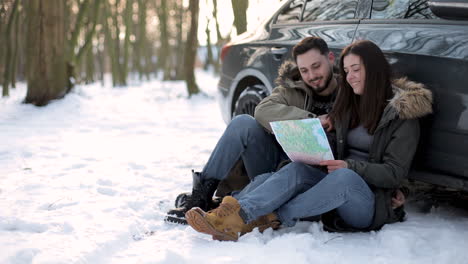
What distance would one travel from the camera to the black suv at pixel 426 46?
3082 millimetres

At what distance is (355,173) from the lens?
306 centimetres

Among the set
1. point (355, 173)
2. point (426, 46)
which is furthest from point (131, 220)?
point (426, 46)

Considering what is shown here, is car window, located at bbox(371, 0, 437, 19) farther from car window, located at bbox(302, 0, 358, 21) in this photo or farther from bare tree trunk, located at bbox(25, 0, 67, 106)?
bare tree trunk, located at bbox(25, 0, 67, 106)

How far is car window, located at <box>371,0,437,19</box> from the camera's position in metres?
3.40

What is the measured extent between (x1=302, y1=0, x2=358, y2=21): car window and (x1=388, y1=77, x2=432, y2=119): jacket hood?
3.35ft

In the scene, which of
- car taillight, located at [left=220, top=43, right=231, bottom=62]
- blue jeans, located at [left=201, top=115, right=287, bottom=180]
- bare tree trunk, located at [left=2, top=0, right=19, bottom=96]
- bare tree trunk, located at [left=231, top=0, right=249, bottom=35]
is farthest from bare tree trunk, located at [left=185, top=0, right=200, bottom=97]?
blue jeans, located at [left=201, top=115, right=287, bottom=180]

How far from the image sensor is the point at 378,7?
3752 millimetres

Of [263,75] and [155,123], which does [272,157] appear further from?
[155,123]

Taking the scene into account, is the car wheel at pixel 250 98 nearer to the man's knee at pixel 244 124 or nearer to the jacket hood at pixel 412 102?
the man's knee at pixel 244 124

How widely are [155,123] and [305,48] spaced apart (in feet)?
18.2

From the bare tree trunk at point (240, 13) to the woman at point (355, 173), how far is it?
4.18 meters

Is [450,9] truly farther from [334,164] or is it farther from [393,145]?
[334,164]

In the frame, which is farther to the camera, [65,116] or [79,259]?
[65,116]

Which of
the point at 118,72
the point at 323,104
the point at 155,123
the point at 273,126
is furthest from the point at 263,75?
the point at 118,72
